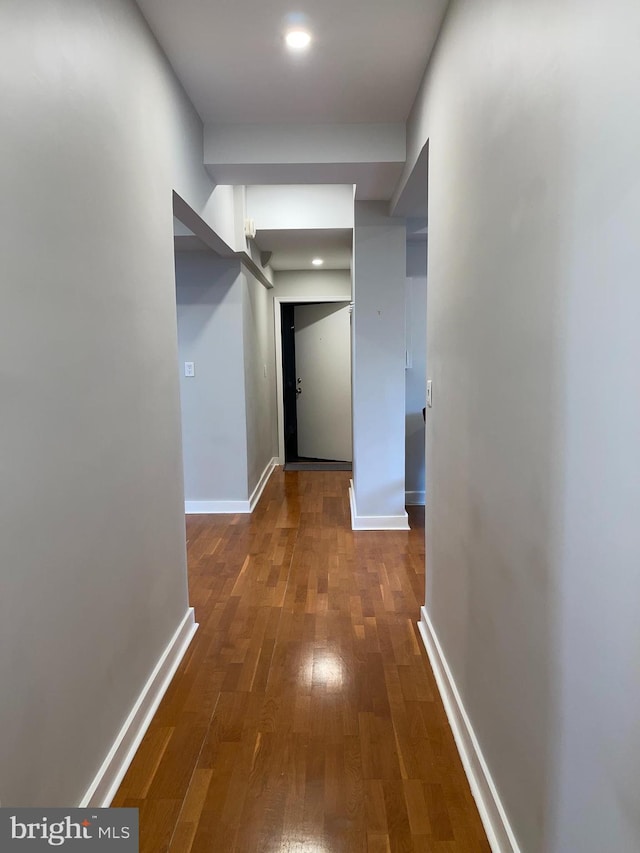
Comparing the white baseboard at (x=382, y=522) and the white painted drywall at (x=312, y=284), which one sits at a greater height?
the white painted drywall at (x=312, y=284)

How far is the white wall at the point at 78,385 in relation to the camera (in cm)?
110

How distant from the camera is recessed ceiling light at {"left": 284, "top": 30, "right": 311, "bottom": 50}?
1970mm

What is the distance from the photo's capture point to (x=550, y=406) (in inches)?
40.9

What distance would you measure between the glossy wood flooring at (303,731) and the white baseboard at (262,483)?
1.40 metres

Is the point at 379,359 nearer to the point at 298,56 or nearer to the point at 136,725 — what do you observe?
the point at 298,56

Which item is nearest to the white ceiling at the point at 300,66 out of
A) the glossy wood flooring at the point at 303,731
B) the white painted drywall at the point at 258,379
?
the white painted drywall at the point at 258,379

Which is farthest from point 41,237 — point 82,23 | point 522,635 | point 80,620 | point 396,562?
point 396,562

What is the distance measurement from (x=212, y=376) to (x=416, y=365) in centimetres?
169

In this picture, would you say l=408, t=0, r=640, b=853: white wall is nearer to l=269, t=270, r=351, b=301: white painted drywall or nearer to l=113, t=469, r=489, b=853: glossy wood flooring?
l=113, t=469, r=489, b=853: glossy wood flooring

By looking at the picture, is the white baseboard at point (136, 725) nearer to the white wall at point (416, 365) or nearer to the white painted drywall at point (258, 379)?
the white painted drywall at point (258, 379)

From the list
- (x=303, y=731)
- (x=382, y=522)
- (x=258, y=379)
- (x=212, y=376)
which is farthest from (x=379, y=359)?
(x=303, y=731)

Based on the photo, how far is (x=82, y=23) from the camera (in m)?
1.40

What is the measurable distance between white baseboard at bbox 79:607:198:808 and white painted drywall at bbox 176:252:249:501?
211 centimetres

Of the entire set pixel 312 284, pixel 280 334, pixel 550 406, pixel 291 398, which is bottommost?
pixel 291 398
